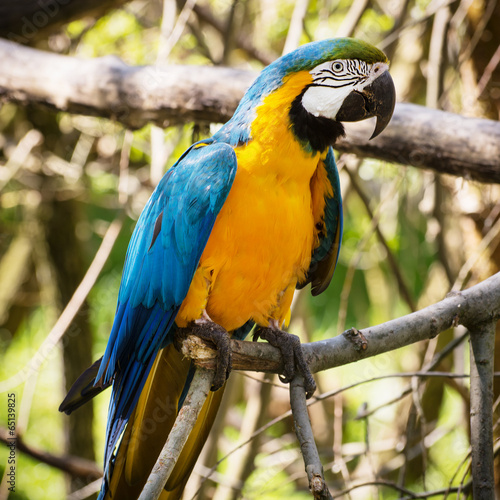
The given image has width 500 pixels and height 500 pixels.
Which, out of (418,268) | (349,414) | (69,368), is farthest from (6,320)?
(418,268)

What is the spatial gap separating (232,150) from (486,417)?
3.29ft

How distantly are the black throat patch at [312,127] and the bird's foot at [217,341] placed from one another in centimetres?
63

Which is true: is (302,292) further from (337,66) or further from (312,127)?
(337,66)

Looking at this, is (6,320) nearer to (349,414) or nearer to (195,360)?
(349,414)

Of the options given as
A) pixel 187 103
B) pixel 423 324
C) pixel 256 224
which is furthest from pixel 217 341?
pixel 187 103

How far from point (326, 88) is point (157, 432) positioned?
46.5 inches

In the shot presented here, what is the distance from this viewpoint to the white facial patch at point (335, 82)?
1675mm

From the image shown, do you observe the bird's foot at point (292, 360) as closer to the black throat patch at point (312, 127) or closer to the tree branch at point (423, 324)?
the tree branch at point (423, 324)

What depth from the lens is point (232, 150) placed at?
1714 millimetres

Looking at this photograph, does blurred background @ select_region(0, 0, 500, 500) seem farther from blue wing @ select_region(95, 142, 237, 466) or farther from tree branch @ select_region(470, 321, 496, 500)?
blue wing @ select_region(95, 142, 237, 466)

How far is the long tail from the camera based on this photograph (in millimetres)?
1736

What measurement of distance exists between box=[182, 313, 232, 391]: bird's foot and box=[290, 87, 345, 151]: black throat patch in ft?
2.07

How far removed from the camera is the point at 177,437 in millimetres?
1276

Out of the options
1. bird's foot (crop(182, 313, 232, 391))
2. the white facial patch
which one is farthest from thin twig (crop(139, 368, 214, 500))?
the white facial patch
